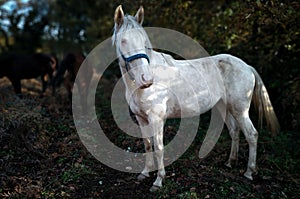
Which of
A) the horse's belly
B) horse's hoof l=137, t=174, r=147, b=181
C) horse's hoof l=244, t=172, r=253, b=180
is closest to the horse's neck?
the horse's belly

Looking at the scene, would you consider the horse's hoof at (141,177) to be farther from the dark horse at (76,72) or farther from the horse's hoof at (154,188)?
the dark horse at (76,72)

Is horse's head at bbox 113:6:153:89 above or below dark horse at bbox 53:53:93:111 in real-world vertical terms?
above

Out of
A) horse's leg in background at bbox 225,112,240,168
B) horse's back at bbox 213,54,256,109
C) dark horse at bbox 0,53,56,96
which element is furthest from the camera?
dark horse at bbox 0,53,56,96

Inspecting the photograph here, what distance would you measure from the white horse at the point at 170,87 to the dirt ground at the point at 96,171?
0.27 m

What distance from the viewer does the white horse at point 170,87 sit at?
3.08 metres

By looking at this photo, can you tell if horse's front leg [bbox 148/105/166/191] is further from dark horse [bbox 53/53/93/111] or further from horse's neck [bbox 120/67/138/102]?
dark horse [bbox 53/53/93/111]

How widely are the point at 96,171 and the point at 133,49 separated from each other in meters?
1.86

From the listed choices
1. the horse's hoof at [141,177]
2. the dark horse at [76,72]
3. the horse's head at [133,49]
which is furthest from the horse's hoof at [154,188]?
the dark horse at [76,72]

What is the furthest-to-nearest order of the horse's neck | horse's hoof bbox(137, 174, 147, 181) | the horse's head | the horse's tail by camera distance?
1. the horse's tail
2. horse's hoof bbox(137, 174, 147, 181)
3. the horse's neck
4. the horse's head

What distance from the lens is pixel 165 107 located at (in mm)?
3434

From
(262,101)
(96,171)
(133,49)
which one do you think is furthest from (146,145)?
(262,101)

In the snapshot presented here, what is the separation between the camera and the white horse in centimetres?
308

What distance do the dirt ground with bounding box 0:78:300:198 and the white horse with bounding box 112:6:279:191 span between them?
266 millimetres

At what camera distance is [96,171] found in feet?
12.9
